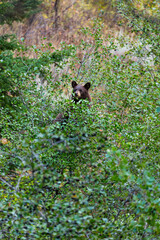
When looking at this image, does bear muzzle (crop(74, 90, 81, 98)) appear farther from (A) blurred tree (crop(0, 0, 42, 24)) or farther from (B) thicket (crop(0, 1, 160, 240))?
(A) blurred tree (crop(0, 0, 42, 24))

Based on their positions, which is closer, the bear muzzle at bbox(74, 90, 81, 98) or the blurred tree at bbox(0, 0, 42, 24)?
the bear muzzle at bbox(74, 90, 81, 98)

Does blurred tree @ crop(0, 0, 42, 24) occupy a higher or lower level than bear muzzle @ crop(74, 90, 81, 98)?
higher

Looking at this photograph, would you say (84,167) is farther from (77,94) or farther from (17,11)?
(17,11)

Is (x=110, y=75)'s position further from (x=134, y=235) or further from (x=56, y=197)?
(x=134, y=235)

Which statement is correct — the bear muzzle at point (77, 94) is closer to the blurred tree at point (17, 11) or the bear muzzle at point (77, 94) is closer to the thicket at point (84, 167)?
the thicket at point (84, 167)

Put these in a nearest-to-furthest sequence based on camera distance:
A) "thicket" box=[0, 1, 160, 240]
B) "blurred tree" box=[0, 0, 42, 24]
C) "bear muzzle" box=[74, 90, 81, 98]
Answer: "thicket" box=[0, 1, 160, 240]
"bear muzzle" box=[74, 90, 81, 98]
"blurred tree" box=[0, 0, 42, 24]

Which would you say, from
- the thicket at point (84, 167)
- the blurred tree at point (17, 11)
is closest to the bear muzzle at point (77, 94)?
the thicket at point (84, 167)

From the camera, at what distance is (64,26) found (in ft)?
64.6

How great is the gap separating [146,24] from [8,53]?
14.1 feet

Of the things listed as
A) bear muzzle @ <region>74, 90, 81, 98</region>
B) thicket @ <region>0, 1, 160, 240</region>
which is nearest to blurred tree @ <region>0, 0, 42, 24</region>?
thicket @ <region>0, 1, 160, 240</region>

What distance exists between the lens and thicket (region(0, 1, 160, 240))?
268 cm

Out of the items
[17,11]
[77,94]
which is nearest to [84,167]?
[77,94]

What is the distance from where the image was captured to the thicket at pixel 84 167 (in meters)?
2.68

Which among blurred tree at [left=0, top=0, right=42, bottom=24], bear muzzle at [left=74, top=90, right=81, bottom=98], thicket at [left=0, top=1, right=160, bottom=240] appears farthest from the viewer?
blurred tree at [left=0, top=0, right=42, bottom=24]
